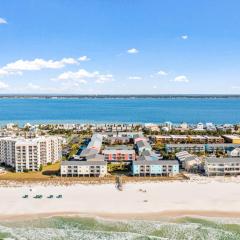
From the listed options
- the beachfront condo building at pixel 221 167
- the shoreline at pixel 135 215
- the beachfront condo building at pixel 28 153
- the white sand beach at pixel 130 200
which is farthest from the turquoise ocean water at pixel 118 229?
the beachfront condo building at pixel 28 153

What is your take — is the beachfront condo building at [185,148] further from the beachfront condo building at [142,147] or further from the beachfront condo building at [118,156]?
the beachfront condo building at [118,156]

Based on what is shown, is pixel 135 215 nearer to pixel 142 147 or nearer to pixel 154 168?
pixel 154 168

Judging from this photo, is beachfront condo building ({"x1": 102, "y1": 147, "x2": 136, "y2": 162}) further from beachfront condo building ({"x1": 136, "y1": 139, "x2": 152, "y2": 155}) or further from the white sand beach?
the white sand beach

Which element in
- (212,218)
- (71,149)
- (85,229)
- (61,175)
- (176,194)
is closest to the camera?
(85,229)

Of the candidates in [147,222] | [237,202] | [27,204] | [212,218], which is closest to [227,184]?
[237,202]

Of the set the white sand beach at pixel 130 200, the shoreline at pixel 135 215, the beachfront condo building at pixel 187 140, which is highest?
the beachfront condo building at pixel 187 140

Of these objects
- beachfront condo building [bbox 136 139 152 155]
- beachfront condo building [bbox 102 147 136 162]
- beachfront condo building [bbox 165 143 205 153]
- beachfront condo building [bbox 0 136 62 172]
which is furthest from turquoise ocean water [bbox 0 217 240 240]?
beachfront condo building [bbox 165 143 205 153]

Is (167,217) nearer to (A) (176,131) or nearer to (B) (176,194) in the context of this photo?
(B) (176,194)
